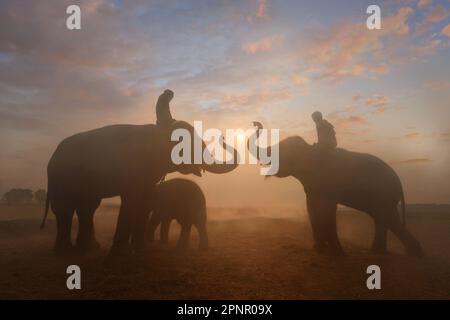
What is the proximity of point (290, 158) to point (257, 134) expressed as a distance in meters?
1.35

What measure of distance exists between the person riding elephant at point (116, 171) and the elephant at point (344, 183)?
2.10 m

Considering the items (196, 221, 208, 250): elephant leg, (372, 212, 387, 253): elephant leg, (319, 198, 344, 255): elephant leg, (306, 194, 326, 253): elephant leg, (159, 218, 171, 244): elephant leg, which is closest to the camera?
(319, 198, 344, 255): elephant leg

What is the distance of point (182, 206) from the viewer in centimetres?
1394

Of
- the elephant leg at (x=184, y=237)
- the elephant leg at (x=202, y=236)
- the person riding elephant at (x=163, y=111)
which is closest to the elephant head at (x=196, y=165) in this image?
the person riding elephant at (x=163, y=111)

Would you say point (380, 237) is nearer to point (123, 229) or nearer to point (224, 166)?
point (224, 166)

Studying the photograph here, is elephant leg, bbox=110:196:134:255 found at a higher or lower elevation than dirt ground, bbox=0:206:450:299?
higher

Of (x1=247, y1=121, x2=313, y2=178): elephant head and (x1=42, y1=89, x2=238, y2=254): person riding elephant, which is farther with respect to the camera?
(x1=247, y1=121, x2=313, y2=178): elephant head

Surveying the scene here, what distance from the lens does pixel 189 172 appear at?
12078 millimetres

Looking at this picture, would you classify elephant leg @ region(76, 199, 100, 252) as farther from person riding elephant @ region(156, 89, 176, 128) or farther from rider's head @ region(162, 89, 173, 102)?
rider's head @ region(162, 89, 173, 102)

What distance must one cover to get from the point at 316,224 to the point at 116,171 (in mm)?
6189

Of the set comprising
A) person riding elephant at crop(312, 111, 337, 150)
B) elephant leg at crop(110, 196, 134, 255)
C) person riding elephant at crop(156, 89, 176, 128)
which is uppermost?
person riding elephant at crop(156, 89, 176, 128)

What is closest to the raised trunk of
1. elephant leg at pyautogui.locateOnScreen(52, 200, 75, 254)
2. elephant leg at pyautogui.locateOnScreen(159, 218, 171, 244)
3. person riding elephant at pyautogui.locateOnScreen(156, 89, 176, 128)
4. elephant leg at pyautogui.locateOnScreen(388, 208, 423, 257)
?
person riding elephant at pyautogui.locateOnScreen(156, 89, 176, 128)

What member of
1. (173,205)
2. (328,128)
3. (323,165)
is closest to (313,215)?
(323,165)

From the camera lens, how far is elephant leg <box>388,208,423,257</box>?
11.9 meters
